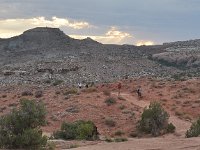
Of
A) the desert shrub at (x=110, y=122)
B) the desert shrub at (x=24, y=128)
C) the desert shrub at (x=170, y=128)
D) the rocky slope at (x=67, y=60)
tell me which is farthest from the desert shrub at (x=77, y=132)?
the rocky slope at (x=67, y=60)

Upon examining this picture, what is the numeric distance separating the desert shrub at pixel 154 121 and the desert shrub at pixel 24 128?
497 inches

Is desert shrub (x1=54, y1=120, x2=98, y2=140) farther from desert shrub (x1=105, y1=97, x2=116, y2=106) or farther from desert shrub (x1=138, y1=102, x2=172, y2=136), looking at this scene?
desert shrub (x1=105, y1=97, x2=116, y2=106)

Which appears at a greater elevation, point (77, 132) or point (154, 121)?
point (77, 132)

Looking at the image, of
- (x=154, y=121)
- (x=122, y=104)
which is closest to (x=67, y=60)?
(x=122, y=104)

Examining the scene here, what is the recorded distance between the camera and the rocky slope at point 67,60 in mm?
87756

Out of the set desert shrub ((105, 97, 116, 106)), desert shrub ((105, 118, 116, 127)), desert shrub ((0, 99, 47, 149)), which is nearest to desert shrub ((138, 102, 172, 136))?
desert shrub ((105, 118, 116, 127))

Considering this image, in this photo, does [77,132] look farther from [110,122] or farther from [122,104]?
[122,104]

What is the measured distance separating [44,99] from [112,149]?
2962cm

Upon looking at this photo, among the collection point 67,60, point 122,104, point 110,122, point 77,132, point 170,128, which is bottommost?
point 110,122

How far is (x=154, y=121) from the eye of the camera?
119 feet

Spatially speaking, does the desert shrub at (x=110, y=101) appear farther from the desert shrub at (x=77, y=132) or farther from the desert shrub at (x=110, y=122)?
the desert shrub at (x=77, y=132)

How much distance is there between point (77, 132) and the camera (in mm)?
30281

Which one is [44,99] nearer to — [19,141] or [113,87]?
[113,87]

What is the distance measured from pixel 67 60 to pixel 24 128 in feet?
271
